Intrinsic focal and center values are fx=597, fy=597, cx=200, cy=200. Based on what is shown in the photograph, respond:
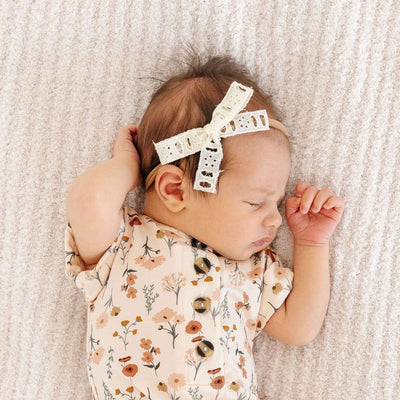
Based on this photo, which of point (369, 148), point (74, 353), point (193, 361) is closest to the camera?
point (193, 361)

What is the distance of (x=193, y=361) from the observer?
1302 millimetres

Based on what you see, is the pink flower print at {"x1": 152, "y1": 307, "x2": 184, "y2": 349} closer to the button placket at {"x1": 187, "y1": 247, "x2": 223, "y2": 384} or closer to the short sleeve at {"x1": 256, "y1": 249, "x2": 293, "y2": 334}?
the button placket at {"x1": 187, "y1": 247, "x2": 223, "y2": 384}

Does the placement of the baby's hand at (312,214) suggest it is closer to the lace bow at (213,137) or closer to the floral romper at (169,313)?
the floral romper at (169,313)

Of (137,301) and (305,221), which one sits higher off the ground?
(305,221)

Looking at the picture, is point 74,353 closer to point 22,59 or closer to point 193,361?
point 193,361

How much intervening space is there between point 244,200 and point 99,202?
32cm

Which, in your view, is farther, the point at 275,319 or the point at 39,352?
the point at 39,352

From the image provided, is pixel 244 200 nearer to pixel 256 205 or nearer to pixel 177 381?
pixel 256 205

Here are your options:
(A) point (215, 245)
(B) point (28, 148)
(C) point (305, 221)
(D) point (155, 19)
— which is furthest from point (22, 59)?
(C) point (305, 221)

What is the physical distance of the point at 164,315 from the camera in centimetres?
132

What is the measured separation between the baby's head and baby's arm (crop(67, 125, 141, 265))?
0.07m

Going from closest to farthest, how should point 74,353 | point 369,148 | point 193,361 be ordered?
1. point 193,361
2. point 369,148
3. point 74,353

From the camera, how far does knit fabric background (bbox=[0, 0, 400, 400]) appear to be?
1427 millimetres

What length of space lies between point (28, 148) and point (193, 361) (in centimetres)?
69
